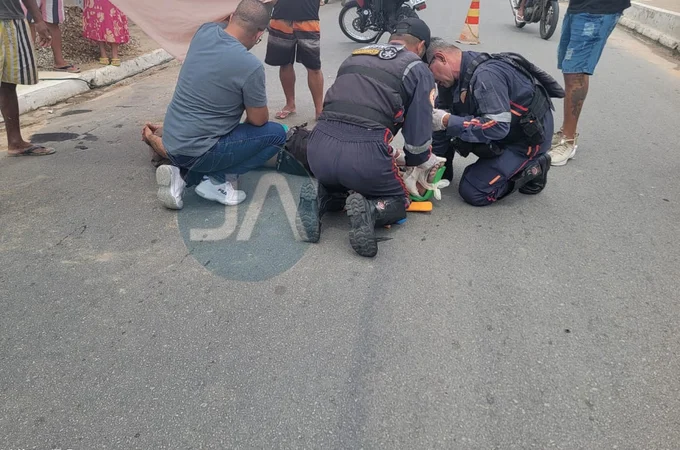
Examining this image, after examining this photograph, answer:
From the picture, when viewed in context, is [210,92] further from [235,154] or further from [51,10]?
[51,10]

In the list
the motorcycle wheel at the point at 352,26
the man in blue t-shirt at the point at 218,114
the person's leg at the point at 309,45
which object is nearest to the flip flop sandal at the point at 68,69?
the person's leg at the point at 309,45

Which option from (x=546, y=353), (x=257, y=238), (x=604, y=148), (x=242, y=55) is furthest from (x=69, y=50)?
(x=546, y=353)

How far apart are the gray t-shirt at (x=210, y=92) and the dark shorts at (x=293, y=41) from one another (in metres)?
1.50

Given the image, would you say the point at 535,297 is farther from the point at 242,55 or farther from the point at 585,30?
the point at 585,30

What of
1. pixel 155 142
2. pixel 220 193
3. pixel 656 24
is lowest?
pixel 220 193

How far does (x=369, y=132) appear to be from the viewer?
9.25 feet

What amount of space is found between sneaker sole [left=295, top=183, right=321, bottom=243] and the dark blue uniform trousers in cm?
111

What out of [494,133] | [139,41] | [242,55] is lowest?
[139,41]

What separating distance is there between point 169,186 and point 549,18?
8.43 m

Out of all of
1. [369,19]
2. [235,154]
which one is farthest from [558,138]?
[369,19]

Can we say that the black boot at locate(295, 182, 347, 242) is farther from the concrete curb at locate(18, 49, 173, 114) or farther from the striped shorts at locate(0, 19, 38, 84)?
the concrete curb at locate(18, 49, 173, 114)

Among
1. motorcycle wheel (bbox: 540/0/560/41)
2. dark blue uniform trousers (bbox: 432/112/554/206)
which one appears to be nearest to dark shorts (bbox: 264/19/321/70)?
dark blue uniform trousers (bbox: 432/112/554/206)

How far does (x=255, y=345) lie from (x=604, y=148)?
3593mm

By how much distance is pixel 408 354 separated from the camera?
6.79 feet
